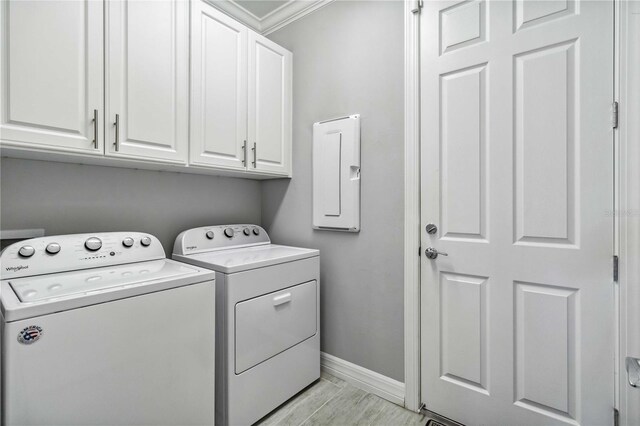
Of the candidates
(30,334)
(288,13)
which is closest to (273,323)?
(30,334)

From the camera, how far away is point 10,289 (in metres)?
1.09

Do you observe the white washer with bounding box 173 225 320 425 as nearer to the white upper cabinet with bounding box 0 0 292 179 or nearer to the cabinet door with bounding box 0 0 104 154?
the white upper cabinet with bounding box 0 0 292 179

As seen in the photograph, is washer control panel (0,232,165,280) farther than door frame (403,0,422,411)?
No

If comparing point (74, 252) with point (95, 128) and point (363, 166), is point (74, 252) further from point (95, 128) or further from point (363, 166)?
point (363, 166)

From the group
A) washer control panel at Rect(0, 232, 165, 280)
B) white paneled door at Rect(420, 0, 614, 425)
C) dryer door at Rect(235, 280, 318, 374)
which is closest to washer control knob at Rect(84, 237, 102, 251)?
washer control panel at Rect(0, 232, 165, 280)

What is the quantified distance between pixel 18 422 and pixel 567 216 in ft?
7.00

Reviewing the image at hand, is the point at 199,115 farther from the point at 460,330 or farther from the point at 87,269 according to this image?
the point at 460,330

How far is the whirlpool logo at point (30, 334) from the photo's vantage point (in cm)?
92

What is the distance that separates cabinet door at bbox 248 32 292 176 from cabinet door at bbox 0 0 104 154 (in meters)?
0.85

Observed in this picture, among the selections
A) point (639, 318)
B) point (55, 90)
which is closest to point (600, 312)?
point (639, 318)

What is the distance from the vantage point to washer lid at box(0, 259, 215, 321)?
0.96 m

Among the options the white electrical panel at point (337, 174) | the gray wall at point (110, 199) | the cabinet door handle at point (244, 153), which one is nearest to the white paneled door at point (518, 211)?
the white electrical panel at point (337, 174)

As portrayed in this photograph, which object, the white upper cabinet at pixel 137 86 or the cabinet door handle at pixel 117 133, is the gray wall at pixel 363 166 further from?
the cabinet door handle at pixel 117 133

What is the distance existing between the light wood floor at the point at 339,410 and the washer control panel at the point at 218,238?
1042 millimetres
